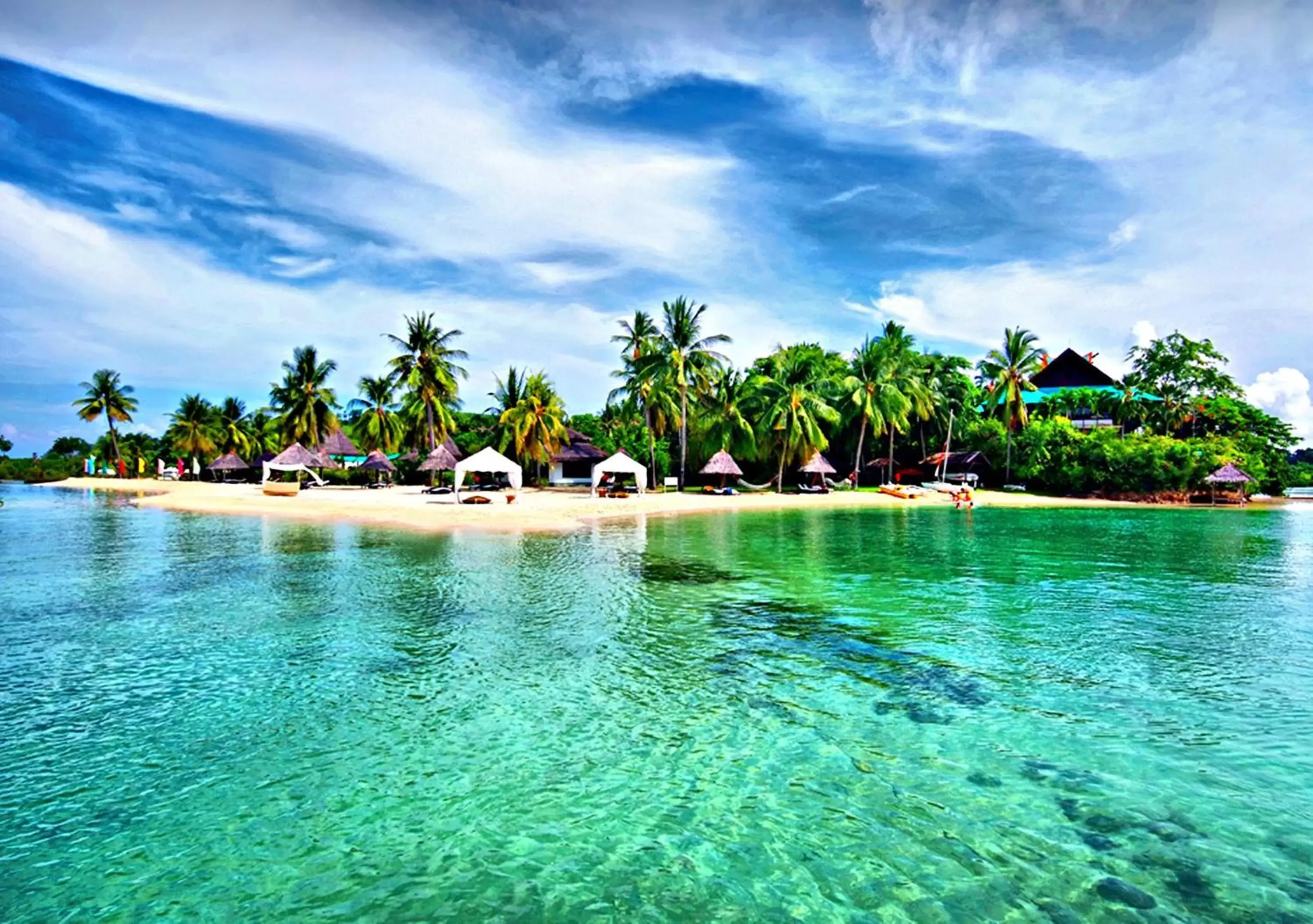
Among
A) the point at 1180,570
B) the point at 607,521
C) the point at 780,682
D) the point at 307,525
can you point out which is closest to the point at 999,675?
the point at 780,682

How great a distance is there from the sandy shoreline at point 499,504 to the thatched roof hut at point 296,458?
1825mm

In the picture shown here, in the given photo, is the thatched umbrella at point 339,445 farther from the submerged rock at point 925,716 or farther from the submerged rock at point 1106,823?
the submerged rock at point 1106,823

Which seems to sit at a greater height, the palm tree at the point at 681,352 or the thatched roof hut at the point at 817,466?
the palm tree at the point at 681,352

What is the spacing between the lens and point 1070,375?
68.3 metres

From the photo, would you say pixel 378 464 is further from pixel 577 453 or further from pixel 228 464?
pixel 228 464

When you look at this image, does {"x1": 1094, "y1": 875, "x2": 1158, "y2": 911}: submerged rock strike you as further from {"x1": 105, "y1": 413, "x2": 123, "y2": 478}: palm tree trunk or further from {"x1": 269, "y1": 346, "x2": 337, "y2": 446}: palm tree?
{"x1": 105, "y1": 413, "x2": 123, "y2": 478}: palm tree trunk

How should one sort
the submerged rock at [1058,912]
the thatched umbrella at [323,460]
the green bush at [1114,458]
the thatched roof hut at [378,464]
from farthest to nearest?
the thatched umbrella at [323,460] → the thatched roof hut at [378,464] → the green bush at [1114,458] → the submerged rock at [1058,912]

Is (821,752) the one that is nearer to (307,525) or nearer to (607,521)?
(607,521)

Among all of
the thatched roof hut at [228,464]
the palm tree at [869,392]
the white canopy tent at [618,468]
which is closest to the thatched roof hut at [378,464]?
the white canopy tent at [618,468]

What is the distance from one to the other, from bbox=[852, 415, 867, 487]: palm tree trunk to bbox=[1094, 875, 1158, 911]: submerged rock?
Answer: 4193 cm

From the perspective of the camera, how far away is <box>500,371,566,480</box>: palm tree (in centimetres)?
4016

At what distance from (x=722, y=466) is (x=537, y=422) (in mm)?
11354

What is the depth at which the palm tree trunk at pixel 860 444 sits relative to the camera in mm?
45500

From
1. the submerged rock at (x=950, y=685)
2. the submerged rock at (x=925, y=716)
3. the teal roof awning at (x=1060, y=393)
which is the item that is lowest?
the submerged rock at (x=925, y=716)
